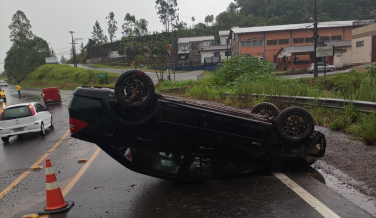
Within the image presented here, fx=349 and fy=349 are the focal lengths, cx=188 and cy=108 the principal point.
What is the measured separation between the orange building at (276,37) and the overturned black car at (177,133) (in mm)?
56924

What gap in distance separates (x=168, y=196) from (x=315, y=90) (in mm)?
9755

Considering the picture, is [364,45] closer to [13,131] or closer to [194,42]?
[13,131]

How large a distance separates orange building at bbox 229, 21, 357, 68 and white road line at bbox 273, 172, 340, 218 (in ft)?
187

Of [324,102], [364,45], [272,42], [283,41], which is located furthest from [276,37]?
[324,102]

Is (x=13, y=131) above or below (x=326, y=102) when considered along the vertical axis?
below

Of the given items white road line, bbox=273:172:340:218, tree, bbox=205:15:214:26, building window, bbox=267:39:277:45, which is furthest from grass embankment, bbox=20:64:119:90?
tree, bbox=205:15:214:26

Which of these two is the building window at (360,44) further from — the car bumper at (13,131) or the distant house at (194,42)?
the distant house at (194,42)

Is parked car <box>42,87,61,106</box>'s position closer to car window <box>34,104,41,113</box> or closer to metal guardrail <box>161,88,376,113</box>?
car window <box>34,104,41,113</box>

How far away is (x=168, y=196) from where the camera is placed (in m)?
5.46

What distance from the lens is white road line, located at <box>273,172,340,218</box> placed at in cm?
441

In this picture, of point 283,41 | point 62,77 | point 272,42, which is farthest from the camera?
point 62,77

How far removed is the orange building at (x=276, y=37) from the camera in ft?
204

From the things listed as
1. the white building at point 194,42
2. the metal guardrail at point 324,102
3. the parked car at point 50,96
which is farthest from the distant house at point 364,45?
the white building at point 194,42

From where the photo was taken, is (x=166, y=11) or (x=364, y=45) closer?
(x=364, y=45)
